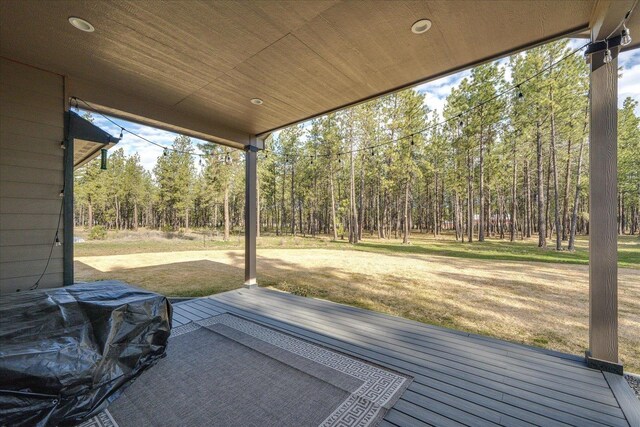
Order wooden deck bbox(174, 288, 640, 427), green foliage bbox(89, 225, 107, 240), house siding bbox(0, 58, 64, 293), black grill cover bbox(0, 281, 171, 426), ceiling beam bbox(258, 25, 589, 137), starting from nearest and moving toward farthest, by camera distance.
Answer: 1. black grill cover bbox(0, 281, 171, 426)
2. wooden deck bbox(174, 288, 640, 427)
3. ceiling beam bbox(258, 25, 589, 137)
4. house siding bbox(0, 58, 64, 293)
5. green foliage bbox(89, 225, 107, 240)

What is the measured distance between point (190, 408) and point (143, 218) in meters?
36.2

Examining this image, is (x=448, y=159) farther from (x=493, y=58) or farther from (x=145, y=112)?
(x=145, y=112)

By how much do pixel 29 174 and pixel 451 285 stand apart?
662 cm

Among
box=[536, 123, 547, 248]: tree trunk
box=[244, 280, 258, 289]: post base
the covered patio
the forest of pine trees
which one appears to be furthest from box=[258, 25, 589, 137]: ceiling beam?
box=[536, 123, 547, 248]: tree trunk

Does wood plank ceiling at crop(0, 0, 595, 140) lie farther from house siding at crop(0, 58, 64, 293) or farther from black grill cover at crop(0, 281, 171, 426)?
black grill cover at crop(0, 281, 171, 426)

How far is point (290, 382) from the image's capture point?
6.46ft

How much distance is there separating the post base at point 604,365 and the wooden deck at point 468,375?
0.19 feet

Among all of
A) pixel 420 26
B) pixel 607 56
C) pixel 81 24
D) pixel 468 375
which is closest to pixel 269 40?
pixel 420 26

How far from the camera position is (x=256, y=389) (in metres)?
1.90

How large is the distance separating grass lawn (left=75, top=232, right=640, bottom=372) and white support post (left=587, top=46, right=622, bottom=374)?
0.89 metres

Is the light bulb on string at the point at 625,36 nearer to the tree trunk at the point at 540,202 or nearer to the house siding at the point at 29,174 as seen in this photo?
the house siding at the point at 29,174

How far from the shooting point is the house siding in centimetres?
245

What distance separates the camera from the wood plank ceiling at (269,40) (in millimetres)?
1855

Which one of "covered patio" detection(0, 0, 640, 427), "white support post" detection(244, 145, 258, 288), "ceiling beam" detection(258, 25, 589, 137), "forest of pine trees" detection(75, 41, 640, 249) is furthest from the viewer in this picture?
"forest of pine trees" detection(75, 41, 640, 249)
